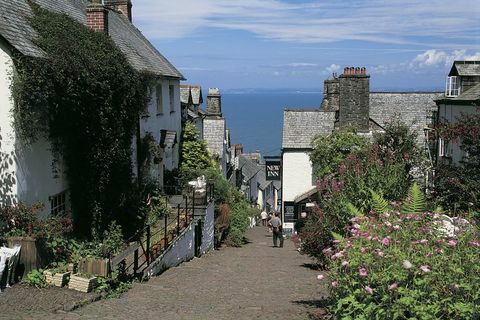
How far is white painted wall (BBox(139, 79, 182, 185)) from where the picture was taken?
25733 millimetres

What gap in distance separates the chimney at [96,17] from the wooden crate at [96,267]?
1090 cm

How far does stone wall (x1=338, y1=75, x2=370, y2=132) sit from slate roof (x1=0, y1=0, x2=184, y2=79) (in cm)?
988

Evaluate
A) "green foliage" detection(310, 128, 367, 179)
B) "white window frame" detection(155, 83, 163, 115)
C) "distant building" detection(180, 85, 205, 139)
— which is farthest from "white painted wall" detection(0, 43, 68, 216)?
"distant building" detection(180, 85, 205, 139)

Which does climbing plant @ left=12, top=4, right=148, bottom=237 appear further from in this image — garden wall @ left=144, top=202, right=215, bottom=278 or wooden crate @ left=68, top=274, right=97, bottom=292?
wooden crate @ left=68, top=274, right=97, bottom=292

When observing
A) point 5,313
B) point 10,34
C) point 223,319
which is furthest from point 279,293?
point 10,34

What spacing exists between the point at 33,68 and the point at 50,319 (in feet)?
22.2

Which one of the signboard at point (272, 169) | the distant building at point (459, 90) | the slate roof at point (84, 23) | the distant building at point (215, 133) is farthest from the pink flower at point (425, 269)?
the distant building at point (215, 133)

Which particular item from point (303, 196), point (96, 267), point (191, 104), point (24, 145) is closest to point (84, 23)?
point (24, 145)

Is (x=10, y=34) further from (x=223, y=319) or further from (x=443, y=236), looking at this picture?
(x=443, y=236)

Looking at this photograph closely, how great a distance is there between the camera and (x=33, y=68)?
45.6ft

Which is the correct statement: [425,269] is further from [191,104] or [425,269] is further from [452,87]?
[191,104]

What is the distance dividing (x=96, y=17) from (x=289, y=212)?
19394 mm

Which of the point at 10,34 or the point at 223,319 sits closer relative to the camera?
the point at 223,319

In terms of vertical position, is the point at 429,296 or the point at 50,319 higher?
the point at 429,296
